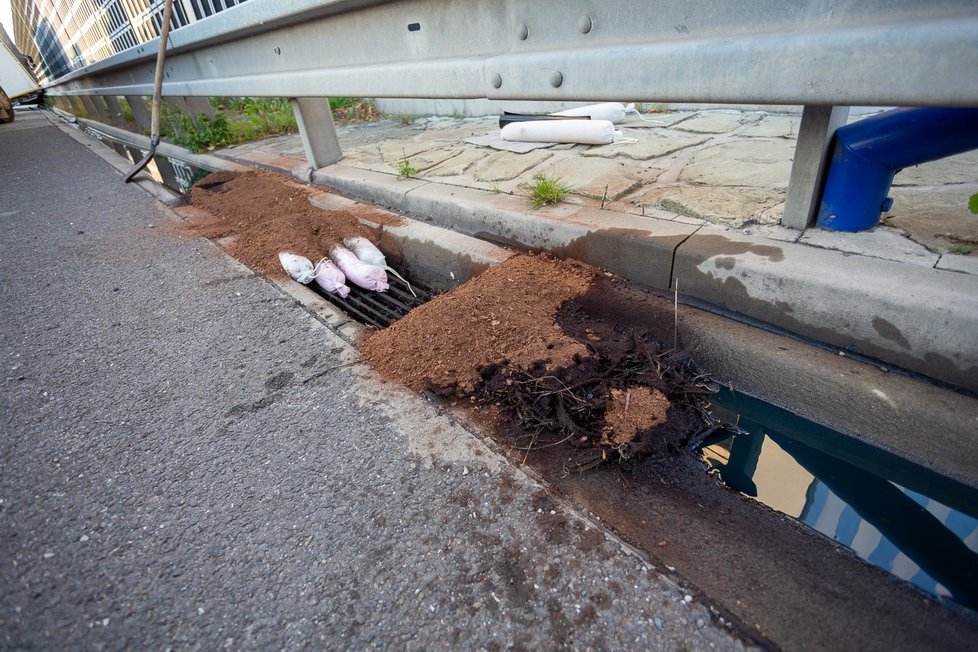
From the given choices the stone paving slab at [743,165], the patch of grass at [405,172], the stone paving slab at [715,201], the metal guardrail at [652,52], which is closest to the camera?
the metal guardrail at [652,52]

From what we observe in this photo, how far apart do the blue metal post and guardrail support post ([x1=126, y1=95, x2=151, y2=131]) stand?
11.7 m

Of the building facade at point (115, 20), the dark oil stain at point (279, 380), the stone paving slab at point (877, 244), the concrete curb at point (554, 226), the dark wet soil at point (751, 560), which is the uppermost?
the building facade at point (115, 20)

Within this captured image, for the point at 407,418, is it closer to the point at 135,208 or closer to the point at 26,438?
the point at 26,438

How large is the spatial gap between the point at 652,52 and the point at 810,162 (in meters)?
0.81

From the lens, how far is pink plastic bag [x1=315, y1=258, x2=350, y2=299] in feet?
9.23

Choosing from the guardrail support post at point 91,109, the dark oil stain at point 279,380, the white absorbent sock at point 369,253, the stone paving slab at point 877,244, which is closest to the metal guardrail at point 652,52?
the stone paving slab at point 877,244

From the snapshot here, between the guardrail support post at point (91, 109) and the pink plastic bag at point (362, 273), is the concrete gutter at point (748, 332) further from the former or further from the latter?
the guardrail support post at point (91, 109)

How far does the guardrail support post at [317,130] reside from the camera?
13.0 feet

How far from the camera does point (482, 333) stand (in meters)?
1.94

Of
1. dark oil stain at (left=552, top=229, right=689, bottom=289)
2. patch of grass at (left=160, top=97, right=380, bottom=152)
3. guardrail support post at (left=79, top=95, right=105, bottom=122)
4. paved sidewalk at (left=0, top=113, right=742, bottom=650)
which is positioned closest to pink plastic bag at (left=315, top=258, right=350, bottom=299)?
paved sidewalk at (left=0, top=113, right=742, bottom=650)

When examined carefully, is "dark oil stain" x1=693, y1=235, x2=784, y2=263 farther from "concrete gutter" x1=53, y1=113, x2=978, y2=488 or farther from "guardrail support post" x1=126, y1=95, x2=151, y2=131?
"guardrail support post" x1=126, y1=95, x2=151, y2=131

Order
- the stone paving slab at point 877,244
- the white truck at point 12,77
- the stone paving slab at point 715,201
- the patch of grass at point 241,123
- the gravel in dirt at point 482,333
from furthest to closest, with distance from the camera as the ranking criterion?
1. the white truck at point 12,77
2. the patch of grass at point 241,123
3. the stone paving slab at point 715,201
4. the gravel in dirt at point 482,333
5. the stone paving slab at point 877,244

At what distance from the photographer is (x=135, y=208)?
174 inches

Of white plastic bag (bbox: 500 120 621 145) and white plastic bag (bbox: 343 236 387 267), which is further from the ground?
white plastic bag (bbox: 500 120 621 145)
